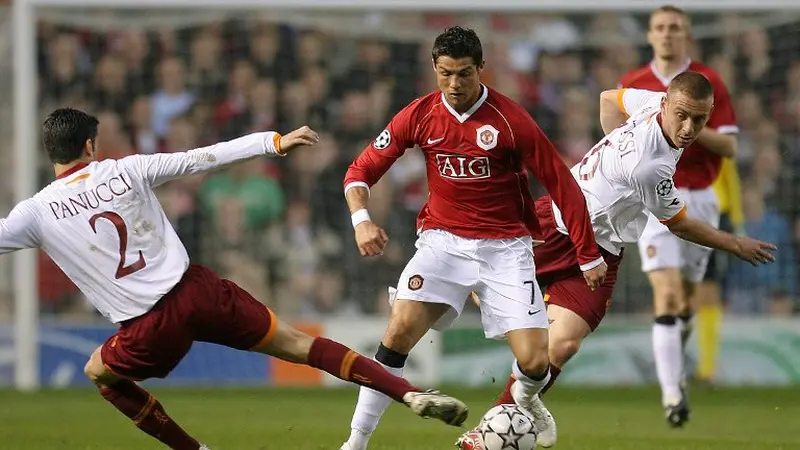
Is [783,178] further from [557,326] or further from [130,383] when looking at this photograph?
[130,383]

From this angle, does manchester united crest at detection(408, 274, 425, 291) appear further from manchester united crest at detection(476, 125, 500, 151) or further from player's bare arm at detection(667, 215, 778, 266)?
player's bare arm at detection(667, 215, 778, 266)

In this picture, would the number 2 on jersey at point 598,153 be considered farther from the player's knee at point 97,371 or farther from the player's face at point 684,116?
the player's knee at point 97,371

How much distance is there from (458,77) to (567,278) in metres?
1.70

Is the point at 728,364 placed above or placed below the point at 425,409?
below

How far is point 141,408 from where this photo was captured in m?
7.43

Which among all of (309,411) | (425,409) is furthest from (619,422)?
(425,409)

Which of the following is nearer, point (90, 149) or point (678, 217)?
point (90, 149)

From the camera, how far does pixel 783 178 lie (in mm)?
Answer: 14852

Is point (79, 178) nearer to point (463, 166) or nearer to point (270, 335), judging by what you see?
point (270, 335)

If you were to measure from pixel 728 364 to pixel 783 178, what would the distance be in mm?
2047

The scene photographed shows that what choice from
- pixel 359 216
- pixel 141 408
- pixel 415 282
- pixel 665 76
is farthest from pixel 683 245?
pixel 141 408

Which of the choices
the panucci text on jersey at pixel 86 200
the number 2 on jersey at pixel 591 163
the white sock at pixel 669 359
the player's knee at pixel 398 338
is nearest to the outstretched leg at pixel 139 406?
the panucci text on jersey at pixel 86 200

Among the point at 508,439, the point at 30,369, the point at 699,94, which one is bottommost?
the point at 30,369

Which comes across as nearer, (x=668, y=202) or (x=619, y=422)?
(x=668, y=202)
